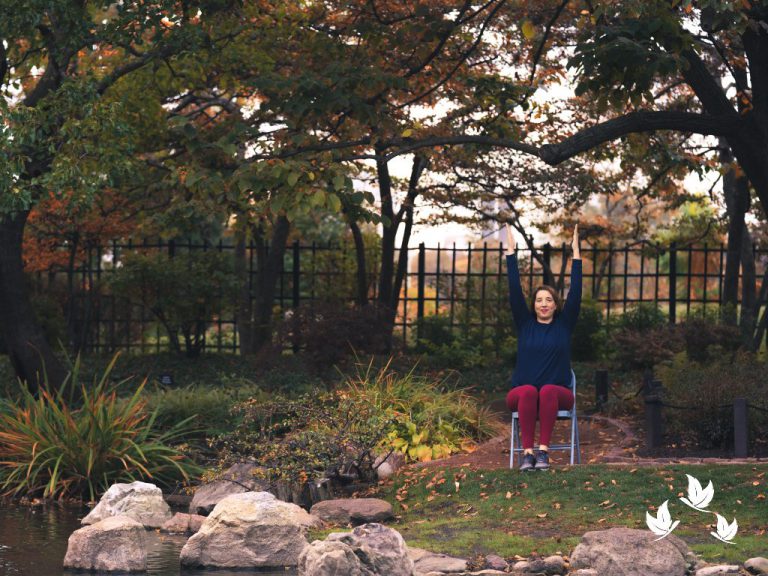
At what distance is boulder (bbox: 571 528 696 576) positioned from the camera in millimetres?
7125

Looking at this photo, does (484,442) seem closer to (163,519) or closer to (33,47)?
(163,519)

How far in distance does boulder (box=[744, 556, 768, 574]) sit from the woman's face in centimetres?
338

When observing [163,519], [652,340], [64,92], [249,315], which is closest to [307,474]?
[163,519]

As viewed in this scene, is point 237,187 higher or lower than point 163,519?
higher

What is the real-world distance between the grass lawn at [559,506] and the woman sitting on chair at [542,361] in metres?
0.38

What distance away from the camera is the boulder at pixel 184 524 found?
32.0ft

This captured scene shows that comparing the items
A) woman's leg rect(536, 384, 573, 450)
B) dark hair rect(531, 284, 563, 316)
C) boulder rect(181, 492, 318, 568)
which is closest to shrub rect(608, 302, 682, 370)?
dark hair rect(531, 284, 563, 316)

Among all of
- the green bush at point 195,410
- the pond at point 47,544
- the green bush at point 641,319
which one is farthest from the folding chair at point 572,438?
the green bush at point 641,319

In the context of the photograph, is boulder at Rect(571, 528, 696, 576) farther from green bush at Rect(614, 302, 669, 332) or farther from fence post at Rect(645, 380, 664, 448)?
green bush at Rect(614, 302, 669, 332)

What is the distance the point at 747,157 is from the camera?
12.2 meters

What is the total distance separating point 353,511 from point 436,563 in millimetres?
1864

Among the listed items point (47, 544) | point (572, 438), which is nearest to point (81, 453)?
point (47, 544)

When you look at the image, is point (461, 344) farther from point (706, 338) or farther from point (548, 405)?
point (548, 405)

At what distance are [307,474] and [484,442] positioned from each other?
9.39 ft
